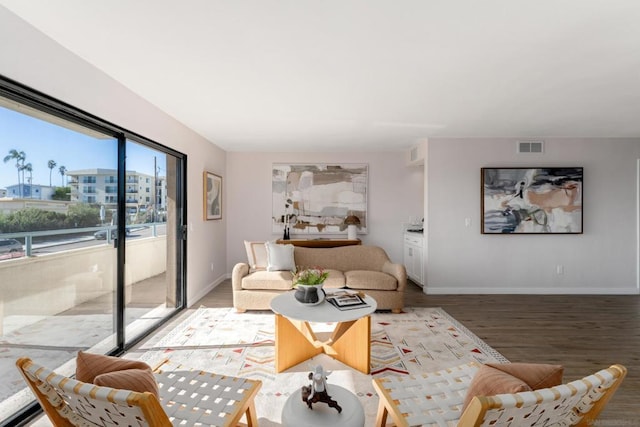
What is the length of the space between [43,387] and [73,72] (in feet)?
6.95

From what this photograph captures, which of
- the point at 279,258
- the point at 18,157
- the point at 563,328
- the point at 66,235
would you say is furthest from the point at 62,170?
the point at 563,328

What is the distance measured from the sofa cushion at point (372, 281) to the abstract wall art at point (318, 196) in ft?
6.06

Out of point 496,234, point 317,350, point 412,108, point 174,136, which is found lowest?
point 317,350

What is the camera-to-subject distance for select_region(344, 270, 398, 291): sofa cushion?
391 cm

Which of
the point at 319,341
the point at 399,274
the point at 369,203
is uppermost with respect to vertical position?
A: the point at 369,203

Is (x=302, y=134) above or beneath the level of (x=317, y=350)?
above

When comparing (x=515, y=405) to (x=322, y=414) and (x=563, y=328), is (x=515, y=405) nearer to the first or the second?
(x=322, y=414)

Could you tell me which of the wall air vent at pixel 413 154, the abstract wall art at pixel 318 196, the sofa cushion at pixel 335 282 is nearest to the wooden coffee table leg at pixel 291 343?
the sofa cushion at pixel 335 282

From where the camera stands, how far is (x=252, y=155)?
5.87 m

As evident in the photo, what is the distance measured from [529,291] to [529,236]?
0.85 metres

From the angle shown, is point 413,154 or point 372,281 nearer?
point 372,281

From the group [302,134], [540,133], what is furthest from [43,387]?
[540,133]

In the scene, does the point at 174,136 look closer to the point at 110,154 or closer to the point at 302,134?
the point at 110,154

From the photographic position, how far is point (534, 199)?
4.76 m
